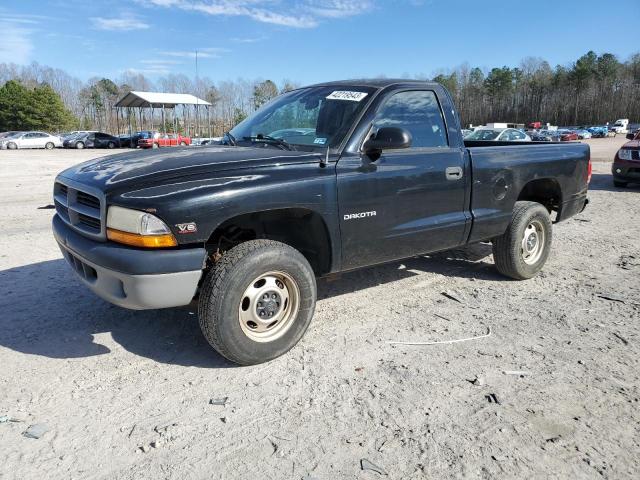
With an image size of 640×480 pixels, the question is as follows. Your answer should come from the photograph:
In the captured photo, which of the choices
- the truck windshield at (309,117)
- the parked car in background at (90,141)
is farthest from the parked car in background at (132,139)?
the truck windshield at (309,117)

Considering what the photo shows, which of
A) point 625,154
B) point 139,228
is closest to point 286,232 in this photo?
point 139,228

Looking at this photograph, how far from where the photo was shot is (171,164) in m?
3.25

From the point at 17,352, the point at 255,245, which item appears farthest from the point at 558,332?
the point at 17,352

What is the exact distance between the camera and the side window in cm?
399

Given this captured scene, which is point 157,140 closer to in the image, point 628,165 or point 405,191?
point 628,165

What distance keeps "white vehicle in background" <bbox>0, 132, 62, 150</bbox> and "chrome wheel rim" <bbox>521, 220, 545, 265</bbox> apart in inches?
1724

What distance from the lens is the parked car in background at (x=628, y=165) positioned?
1245cm

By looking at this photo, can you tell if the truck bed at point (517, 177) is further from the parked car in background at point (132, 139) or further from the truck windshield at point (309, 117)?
the parked car in background at point (132, 139)

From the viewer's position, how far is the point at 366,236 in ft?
12.3

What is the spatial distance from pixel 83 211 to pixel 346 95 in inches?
84.8

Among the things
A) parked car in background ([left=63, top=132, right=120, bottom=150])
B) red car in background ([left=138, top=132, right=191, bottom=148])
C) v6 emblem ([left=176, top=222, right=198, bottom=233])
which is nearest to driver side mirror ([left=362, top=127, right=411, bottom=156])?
v6 emblem ([left=176, top=222, right=198, bottom=233])

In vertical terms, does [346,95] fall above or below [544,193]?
above

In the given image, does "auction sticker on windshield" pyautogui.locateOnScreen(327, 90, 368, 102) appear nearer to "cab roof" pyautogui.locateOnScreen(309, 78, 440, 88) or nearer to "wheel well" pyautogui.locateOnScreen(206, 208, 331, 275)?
"cab roof" pyautogui.locateOnScreen(309, 78, 440, 88)

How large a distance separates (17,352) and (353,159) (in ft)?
9.08
